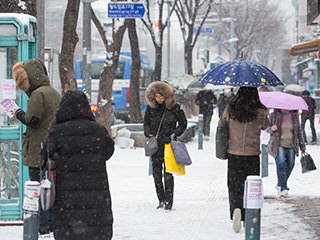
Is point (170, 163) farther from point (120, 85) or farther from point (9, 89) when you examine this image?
point (120, 85)

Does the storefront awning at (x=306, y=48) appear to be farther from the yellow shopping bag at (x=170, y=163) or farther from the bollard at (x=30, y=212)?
the bollard at (x=30, y=212)

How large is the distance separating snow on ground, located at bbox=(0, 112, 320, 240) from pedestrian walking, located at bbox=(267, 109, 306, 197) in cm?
57

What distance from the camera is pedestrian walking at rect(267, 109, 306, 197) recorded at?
9.77 metres

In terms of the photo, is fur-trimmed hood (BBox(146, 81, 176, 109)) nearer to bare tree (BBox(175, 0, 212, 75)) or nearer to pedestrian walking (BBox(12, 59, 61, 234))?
pedestrian walking (BBox(12, 59, 61, 234))

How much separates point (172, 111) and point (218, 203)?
1767 millimetres

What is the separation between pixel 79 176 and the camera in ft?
15.9

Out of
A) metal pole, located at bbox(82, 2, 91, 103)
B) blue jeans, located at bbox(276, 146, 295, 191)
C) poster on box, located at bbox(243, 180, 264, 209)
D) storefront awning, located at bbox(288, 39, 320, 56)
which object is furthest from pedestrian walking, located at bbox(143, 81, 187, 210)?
storefront awning, located at bbox(288, 39, 320, 56)

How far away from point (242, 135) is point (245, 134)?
37 mm

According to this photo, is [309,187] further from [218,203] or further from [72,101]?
[72,101]

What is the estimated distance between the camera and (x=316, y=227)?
25.3ft

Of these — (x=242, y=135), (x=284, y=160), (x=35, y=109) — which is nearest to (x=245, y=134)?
(x=242, y=135)

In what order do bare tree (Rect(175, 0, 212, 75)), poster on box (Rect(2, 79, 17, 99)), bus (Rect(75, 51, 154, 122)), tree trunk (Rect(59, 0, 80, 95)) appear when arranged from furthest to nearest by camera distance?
bare tree (Rect(175, 0, 212, 75)) < bus (Rect(75, 51, 154, 122)) < tree trunk (Rect(59, 0, 80, 95)) < poster on box (Rect(2, 79, 17, 99))

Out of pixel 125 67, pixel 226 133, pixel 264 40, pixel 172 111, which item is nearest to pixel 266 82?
pixel 226 133

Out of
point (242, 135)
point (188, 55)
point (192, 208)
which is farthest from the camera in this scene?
point (188, 55)
